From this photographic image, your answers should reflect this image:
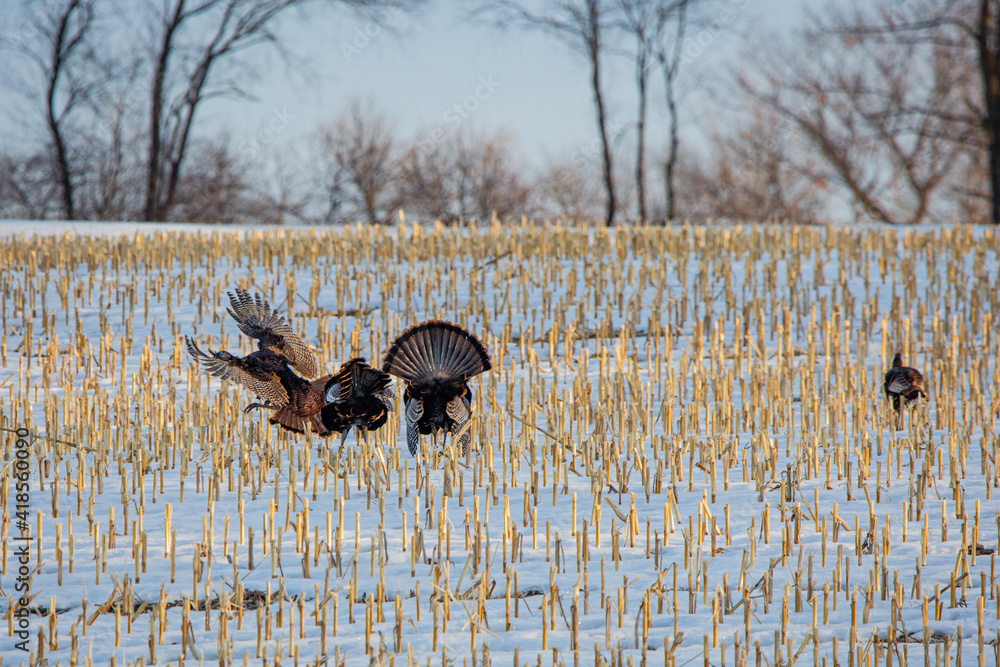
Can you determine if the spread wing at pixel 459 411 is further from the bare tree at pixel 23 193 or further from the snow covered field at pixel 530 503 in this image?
the bare tree at pixel 23 193

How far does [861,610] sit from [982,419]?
3399 millimetres

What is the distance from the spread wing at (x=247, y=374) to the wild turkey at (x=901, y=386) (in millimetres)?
3870

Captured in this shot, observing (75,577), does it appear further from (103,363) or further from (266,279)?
(266,279)

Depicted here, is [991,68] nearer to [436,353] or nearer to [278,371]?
[436,353]

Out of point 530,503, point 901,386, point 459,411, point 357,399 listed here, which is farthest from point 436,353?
point 901,386

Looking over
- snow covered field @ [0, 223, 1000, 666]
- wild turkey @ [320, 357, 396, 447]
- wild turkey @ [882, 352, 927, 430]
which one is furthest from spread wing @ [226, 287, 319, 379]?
wild turkey @ [882, 352, 927, 430]

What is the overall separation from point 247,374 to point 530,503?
1.76 meters

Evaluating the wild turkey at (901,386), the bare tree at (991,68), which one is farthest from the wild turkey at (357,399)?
the bare tree at (991,68)

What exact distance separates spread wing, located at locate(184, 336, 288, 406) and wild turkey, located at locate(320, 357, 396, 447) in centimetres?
28

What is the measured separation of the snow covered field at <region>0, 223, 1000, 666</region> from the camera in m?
2.90

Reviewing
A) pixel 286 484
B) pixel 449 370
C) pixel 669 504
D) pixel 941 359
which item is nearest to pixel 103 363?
→ pixel 286 484

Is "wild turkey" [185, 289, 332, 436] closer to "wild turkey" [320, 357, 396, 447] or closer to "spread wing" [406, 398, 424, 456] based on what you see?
"wild turkey" [320, 357, 396, 447]

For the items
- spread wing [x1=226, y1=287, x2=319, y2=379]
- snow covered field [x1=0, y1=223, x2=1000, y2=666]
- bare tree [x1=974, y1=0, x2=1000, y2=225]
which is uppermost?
bare tree [x1=974, y1=0, x2=1000, y2=225]

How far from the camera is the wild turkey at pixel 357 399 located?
4.74m
